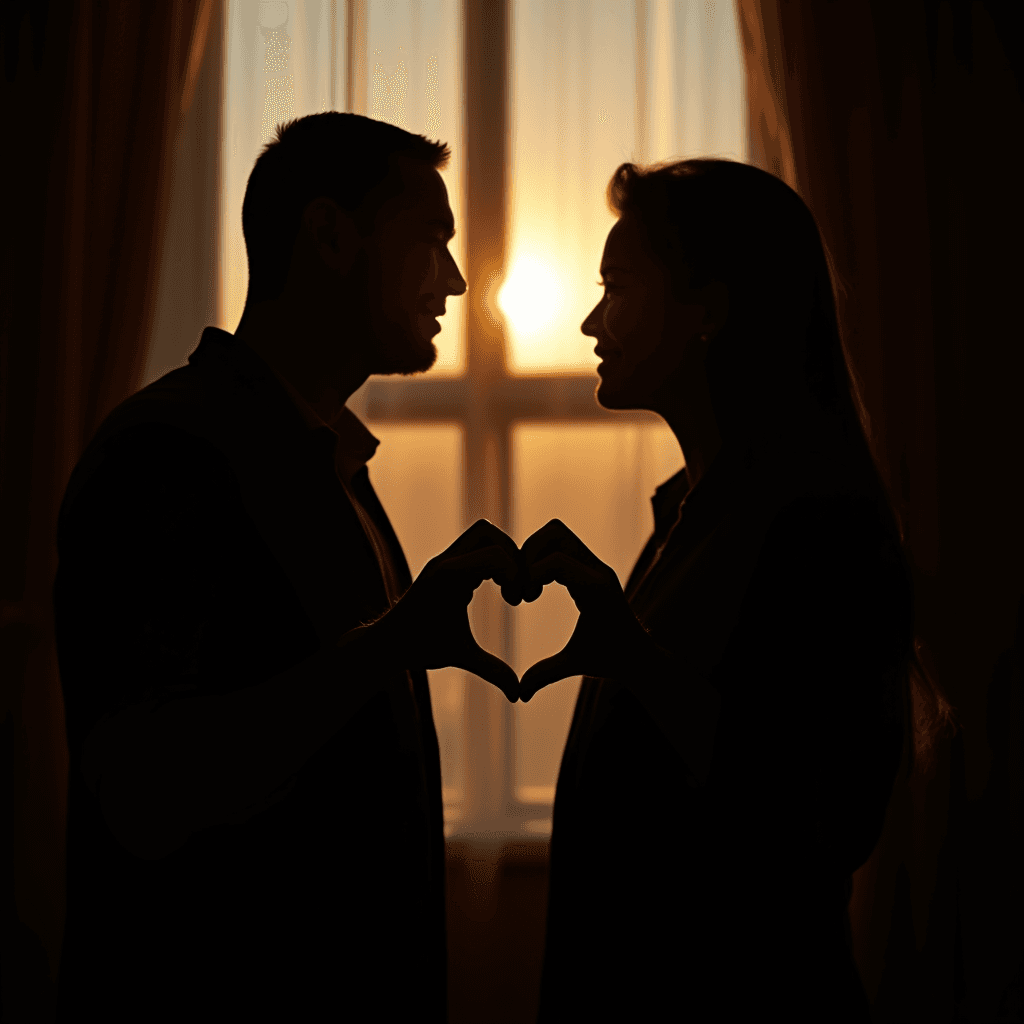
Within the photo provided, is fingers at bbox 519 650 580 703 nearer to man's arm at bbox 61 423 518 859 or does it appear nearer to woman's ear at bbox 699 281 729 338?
man's arm at bbox 61 423 518 859

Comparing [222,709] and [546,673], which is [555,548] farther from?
[222,709]

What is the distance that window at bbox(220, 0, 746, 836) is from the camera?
2.02 metres

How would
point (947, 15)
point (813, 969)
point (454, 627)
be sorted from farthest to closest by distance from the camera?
point (947, 15)
point (813, 969)
point (454, 627)

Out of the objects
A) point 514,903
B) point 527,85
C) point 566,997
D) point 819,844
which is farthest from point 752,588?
point 527,85

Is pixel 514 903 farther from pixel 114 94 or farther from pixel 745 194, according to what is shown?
pixel 114 94

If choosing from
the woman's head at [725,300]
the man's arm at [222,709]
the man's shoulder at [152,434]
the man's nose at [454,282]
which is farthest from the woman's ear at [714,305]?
the man's shoulder at [152,434]

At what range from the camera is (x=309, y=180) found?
44.8 inches

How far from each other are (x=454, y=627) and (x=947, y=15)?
5.85 ft

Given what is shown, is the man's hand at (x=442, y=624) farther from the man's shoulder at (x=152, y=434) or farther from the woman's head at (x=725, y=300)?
the woman's head at (x=725, y=300)

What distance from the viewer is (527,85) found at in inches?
81.0

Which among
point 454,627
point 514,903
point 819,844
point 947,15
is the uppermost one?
point 947,15

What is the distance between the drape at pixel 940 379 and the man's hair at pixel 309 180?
107 cm

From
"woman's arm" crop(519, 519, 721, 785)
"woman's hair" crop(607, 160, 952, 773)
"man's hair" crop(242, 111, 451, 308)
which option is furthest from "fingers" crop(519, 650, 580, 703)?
"man's hair" crop(242, 111, 451, 308)

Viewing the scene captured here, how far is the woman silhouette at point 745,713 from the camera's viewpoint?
0.95 metres
